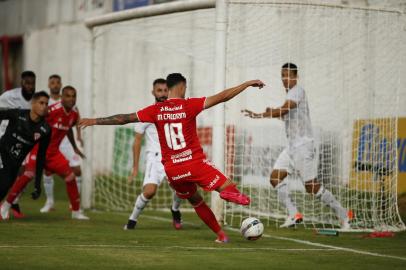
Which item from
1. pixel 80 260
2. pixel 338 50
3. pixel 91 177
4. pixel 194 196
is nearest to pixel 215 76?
pixel 338 50

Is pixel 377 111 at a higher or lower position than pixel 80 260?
higher

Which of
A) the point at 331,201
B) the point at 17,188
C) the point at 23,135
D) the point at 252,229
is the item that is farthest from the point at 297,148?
the point at 17,188

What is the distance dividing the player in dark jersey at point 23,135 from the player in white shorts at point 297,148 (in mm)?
3294

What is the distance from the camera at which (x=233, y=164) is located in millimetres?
13461

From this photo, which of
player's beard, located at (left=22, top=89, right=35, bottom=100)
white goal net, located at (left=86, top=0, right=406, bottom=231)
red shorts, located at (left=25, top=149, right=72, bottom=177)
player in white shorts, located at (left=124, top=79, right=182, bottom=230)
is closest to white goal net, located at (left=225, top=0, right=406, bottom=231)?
white goal net, located at (left=86, top=0, right=406, bottom=231)

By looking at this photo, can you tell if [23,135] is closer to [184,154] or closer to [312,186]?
[184,154]

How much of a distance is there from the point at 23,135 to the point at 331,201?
461 cm

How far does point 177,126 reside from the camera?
31.8 feet

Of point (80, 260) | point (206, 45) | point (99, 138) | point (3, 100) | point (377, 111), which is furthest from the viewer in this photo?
point (99, 138)

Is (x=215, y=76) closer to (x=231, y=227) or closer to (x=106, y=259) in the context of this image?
(x=231, y=227)

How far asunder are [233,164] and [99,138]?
1196 centimetres

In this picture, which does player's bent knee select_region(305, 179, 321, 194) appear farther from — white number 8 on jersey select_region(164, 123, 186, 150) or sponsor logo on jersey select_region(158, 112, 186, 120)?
sponsor logo on jersey select_region(158, 112, 186, 120)

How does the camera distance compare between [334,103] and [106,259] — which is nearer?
[106,259]

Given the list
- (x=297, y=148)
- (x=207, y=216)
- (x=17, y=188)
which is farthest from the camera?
(x=17, y=188)
